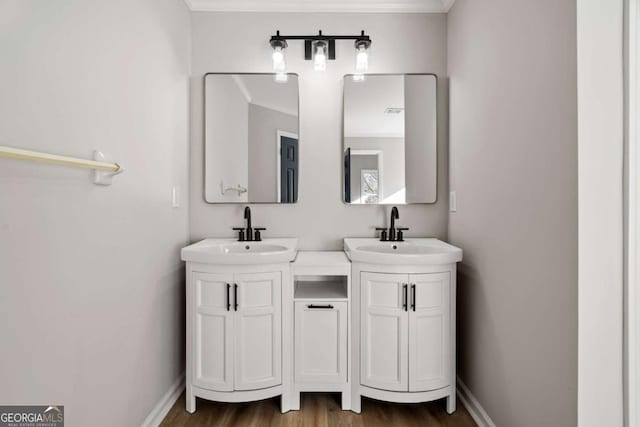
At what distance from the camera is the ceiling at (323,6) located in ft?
7.41

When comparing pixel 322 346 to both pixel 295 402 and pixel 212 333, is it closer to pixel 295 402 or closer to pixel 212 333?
pixel 295 402

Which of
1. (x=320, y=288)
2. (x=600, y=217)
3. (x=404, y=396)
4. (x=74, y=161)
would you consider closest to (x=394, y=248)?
(x=320, y=288)

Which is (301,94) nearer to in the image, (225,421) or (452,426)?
(225,421)

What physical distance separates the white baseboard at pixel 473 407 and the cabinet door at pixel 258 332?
3.46 feet

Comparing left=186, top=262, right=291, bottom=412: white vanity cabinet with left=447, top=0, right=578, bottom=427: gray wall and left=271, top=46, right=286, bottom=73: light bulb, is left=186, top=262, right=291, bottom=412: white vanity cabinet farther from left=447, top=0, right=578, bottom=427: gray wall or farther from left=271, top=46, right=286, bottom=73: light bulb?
left=271, top=46, right=286, bottom=73: light bulb

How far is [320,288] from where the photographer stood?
6.82ft

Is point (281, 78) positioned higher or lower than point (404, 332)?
higher

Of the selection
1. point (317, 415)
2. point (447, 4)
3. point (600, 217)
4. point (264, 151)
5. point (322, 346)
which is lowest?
point (317, 415)

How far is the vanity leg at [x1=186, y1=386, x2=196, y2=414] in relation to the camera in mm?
1847

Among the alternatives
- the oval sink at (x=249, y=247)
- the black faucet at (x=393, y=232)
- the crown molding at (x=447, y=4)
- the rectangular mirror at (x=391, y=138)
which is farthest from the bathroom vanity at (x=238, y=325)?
the crown molding at (x=447, y=4)

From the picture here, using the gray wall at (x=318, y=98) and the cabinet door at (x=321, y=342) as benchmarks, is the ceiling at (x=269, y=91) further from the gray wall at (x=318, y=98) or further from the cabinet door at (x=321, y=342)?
the cabinet door at (x=321, y=342)

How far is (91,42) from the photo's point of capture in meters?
1.27

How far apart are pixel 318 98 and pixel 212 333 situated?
160cm

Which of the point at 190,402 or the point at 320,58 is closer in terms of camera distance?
the point at 190,402
